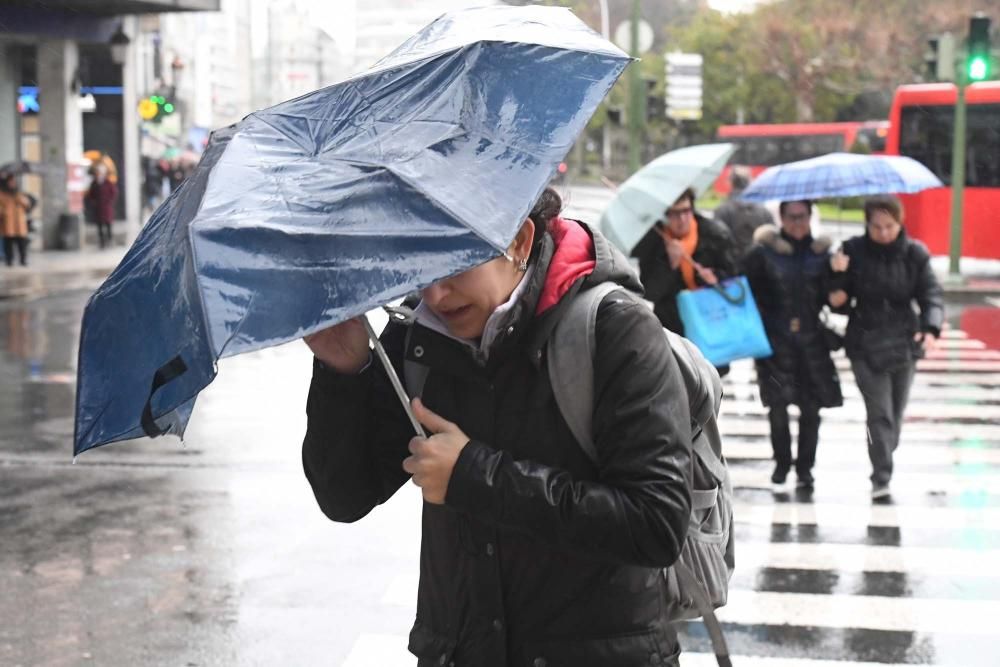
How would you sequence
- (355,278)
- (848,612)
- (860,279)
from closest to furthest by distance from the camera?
1. (355,278)
2. (848,612)
3. (860,279)

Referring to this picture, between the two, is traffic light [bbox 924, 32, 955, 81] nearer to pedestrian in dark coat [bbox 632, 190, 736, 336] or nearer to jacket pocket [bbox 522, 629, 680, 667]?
pedestrian in dark coat [bbox 632, 190, 736, 336]

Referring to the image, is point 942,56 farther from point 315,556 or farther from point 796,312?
point 315,556

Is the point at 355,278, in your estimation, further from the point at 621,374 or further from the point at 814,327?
the point at 814,327

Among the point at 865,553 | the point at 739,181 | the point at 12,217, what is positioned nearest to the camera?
the point at 865,553

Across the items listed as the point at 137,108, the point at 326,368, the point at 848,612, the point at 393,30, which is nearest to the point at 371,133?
the point at 326,368

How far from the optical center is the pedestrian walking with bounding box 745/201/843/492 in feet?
26.7

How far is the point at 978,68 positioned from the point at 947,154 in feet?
18.5

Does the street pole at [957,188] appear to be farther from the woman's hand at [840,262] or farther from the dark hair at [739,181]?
the woman's hand at [840,262]

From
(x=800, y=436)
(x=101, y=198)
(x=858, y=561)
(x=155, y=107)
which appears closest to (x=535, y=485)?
(x=858, y=561)

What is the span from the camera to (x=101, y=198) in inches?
1226

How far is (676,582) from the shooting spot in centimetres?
259

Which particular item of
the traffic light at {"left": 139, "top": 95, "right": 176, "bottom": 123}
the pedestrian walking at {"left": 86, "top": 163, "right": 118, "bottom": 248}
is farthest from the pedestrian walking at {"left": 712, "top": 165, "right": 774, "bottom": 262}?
the traffic light at {"left": 139, "top": 95, "right": 176, "bottom": 123}

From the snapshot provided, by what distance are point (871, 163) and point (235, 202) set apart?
7292mm

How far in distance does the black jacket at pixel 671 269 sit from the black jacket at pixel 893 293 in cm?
68
